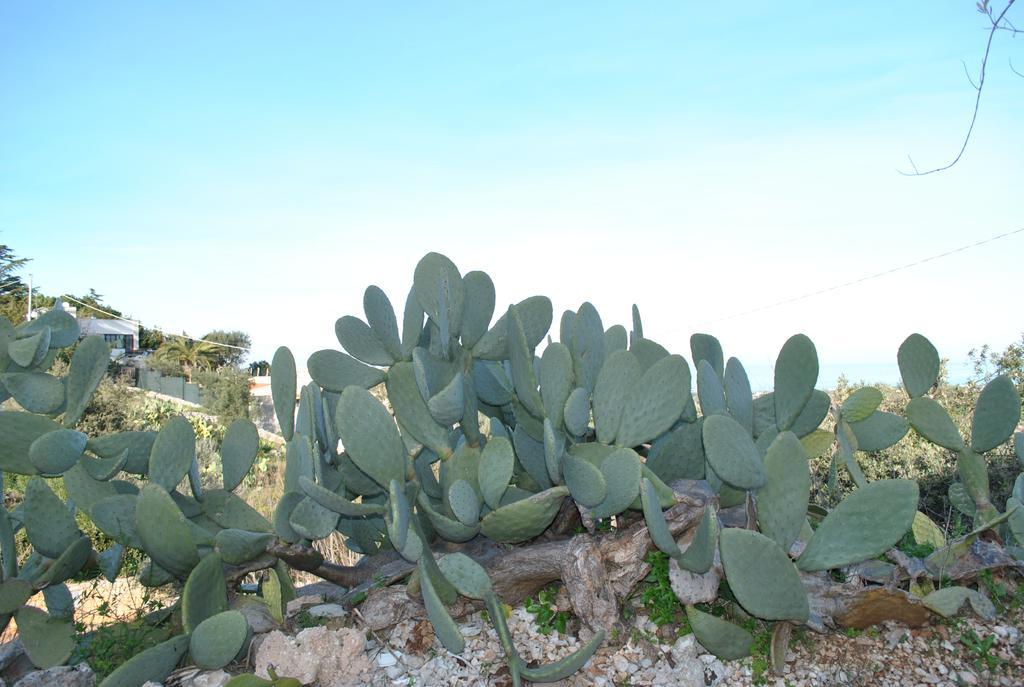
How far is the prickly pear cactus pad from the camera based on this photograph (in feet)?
7.65

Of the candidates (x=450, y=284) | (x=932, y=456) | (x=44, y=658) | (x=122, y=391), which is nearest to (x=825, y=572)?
(x=450, y=284)

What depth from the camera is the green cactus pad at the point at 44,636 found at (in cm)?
265

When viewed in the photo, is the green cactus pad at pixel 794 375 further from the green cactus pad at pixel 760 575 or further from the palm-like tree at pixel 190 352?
the palm-like tree at pixel 190 352

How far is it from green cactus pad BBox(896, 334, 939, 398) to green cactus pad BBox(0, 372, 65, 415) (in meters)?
3.05

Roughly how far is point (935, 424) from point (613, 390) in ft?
4.41

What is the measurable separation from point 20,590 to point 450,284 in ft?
5.71

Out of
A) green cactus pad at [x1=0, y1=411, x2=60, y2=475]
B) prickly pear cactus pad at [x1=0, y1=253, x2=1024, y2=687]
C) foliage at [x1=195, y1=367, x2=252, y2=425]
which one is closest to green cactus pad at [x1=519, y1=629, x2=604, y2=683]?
prickly pear cactus pad at [x1=0, y1=253, x2=1024, y2=687]

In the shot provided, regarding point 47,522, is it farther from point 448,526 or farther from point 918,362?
point 918,362

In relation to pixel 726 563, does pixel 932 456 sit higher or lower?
lower

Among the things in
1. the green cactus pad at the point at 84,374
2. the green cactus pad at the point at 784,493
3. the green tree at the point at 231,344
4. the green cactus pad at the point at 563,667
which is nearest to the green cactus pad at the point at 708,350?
the green cactus pad at the point at 784,493

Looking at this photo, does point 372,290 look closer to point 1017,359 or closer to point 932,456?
point 932,456

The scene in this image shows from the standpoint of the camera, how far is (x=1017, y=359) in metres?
8.69

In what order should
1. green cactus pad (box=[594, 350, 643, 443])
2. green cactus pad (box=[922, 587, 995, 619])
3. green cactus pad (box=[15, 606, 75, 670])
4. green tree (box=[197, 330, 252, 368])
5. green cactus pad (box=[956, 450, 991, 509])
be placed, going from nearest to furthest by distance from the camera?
green cactus pad (box=[922, 587, 995, 619])
green cactus pad (box=[594, 350, 643, 443])
green cactus pad (box=[15, 606, 75, 670])
green cactus pad (box=[956, 450, 991, 509])
green tree (box=[197, 330, 252, 368])

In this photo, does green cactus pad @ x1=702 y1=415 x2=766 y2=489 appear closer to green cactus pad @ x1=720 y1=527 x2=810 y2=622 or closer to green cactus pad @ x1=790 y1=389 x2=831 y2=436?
green cactus pad @ x1=720 y1=527 x2=810 y2=622
